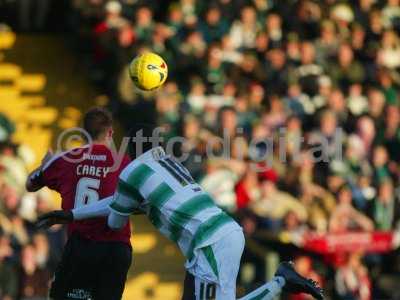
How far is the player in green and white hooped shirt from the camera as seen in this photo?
7797mm

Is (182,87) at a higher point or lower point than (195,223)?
higher

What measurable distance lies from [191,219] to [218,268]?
1.28ft

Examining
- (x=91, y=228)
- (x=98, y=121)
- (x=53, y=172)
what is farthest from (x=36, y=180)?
(x=98, y=121)

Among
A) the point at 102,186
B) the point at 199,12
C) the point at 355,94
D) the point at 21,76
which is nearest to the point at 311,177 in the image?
the point at 355,94

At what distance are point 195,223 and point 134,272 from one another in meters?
8.01

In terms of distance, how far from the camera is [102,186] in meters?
8.84

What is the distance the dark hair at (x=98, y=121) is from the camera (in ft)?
29.0

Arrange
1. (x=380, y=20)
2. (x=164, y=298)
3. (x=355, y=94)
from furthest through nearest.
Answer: (x=380, y=20) < (x=355, y=94) < (x=164, y=298)

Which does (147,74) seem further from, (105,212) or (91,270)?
(91,270)

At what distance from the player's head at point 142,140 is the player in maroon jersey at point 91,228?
811 mm

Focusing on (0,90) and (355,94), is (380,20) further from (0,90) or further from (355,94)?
(0,90)

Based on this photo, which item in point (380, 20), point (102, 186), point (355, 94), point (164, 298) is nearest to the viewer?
point (102, 186)

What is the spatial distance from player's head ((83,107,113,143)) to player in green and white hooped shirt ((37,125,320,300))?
1032 mm

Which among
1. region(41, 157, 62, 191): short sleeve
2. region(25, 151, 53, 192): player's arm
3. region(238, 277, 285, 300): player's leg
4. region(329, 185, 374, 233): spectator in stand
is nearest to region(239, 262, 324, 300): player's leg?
region(238, 277, 285, 300): player's leg
